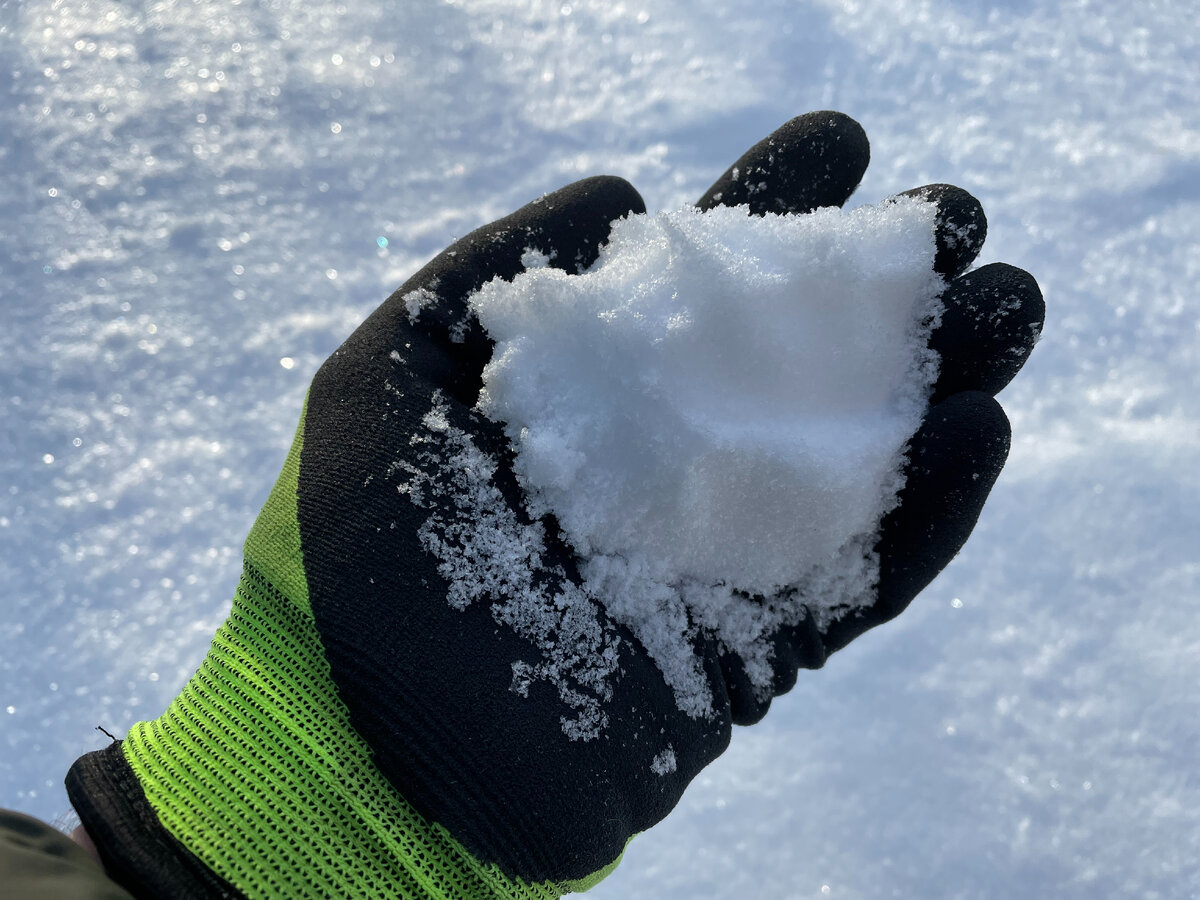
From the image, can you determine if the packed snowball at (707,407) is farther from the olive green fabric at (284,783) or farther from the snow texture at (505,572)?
the olive green fabric at (284,783)

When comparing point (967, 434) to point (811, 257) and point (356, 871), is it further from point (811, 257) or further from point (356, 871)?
point (356, 871)

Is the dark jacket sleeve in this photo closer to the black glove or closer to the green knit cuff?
the green knit cuff

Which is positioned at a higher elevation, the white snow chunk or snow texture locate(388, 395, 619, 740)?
snow texture locate(388, 395, 619, 740)

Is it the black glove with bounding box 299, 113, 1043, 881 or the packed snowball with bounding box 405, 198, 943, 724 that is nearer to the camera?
the black glove with bounding box 299, 113, 1043, 881

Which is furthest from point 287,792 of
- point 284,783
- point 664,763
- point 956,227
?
point 956,227

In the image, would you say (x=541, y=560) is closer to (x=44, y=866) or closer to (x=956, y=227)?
(x=44, y=866)

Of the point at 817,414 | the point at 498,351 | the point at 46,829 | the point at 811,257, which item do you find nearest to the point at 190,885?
the point at 46,829

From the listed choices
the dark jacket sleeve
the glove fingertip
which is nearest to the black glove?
the glove fingertip

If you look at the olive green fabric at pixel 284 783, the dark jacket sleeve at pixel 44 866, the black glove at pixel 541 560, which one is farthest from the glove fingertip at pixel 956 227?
the dark jacket sleeve at pixel 44 866
